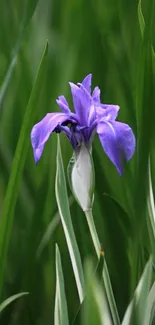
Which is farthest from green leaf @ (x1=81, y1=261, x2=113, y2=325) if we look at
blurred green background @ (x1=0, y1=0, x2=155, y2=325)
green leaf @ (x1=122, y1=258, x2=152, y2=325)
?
blurred green background @ (x1=0, y1=0, x2=155, y2=325)

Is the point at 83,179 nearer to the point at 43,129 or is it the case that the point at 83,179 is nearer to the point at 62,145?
the point at 43,129

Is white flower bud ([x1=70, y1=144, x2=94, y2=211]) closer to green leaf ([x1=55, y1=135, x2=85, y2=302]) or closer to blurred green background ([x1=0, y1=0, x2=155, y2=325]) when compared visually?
green leaf ([x1=55, y1=135, x2=85, y2=302])

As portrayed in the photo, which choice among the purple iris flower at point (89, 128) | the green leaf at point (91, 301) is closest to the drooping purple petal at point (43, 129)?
the purple iris flower at point (89, 128)

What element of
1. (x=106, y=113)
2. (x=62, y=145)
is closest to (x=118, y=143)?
(x=106, y=113)

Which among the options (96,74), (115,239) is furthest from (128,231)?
(96,74)

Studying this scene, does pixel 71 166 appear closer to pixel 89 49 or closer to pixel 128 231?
pixel 128 231

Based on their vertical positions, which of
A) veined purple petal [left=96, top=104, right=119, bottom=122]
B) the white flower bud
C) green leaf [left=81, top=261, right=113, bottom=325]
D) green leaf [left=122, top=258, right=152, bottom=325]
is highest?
veined purple petal [left=96, top=104, right=119, bottom=122]
